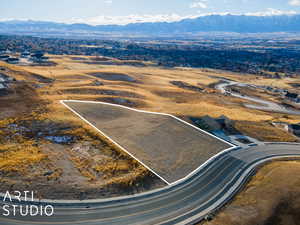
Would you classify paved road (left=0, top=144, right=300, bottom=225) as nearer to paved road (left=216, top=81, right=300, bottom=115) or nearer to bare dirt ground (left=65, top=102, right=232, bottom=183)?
bare dirt ground (left=65, top=102, right=232, bottom=183)

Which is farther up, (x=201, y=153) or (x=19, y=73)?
(x=19, y=73)

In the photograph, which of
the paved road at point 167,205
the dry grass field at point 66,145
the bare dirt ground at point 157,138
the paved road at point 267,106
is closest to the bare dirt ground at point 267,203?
the paved road at point 167,205

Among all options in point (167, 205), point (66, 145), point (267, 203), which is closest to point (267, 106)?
point (267, 203)

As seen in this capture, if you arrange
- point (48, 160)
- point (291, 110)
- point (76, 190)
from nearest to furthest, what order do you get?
point (76, 190), point (48, 160), point (291, 110)

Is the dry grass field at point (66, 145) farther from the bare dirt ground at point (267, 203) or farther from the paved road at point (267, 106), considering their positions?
the paved road at point (267, 106)

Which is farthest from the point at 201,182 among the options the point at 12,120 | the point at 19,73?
the point at 19,73

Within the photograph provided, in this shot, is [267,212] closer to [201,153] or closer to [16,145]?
[201,153]
